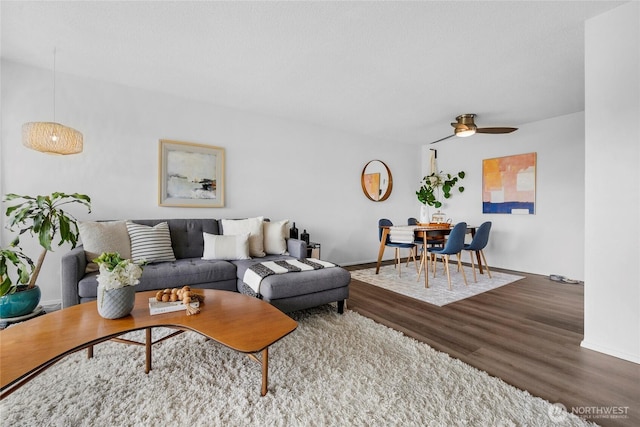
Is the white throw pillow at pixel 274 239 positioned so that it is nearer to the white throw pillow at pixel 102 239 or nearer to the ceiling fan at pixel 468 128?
the white throw pillow at pixel 102 239

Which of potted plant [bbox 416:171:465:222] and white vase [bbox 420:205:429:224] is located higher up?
potted plant [bbox 416:171:465:222]

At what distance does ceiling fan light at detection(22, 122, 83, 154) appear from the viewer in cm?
245

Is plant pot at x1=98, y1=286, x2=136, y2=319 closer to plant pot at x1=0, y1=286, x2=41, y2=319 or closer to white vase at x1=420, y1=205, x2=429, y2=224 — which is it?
plant pot at x1=0, y1=286, x2=41, y2=319

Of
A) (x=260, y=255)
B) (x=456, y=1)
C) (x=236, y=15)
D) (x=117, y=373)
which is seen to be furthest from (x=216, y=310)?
(x=456, y=1)

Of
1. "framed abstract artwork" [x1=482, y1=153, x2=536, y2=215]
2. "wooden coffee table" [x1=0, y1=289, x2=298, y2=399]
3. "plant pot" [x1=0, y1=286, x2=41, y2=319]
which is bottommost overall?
"plant pot" [x1=0, y1=286, x2=41, y2=319]

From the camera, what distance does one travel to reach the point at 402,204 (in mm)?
5828

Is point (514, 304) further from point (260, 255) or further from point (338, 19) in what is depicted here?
point (338, 19)

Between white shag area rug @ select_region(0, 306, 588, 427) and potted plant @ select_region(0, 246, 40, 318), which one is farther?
potted plant @ select_region(0, 246, 40, 318)

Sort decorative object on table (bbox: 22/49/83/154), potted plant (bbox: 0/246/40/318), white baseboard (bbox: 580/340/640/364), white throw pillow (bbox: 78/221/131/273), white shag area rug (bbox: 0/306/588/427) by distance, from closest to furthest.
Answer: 1. white shag area rug (bbox: 0/306/588/427)
2. white baseboard (bbox: 580/340/640/364)
3. potted plant (bbox: 0/246/40/318)
4. decorative object on table (bbox: 22/49/83/154)
5. white throw pillow (bbox: 78/221/131/273)

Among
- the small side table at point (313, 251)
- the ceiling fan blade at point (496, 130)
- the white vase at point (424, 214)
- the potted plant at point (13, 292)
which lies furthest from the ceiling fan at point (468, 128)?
the potted plant at point (13, 292)

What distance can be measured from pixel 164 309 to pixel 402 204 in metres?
4.92

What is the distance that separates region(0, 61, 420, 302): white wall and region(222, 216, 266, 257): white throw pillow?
49 centimetres

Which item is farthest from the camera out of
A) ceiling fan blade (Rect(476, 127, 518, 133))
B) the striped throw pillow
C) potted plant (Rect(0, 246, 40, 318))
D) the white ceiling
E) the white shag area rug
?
ceiling fan blade (Rect(476, 127, 518, 133))

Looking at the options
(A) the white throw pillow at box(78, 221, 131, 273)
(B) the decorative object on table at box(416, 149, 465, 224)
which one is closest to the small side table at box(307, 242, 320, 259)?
(A) the white throw pillow at box(78, 221, 131, 273)
